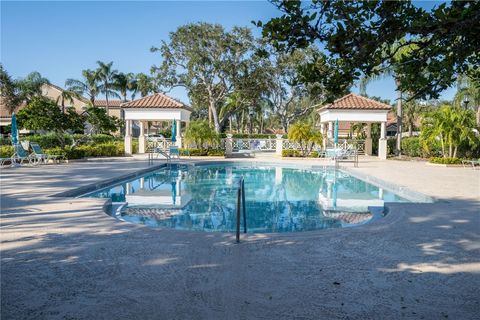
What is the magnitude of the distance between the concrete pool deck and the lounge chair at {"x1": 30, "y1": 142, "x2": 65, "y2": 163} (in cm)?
1237

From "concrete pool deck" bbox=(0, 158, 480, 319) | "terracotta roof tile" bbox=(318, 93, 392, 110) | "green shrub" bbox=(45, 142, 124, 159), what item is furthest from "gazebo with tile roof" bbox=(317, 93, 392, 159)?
"concrete pool deck" bbox=(0, 158, 480, 319)

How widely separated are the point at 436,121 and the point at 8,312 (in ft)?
70.4

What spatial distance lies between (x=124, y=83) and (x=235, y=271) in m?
49.5

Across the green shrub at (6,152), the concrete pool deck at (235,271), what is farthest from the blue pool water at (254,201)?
the green shrub at (6,152)

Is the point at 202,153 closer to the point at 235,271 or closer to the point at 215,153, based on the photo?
the point at 215,153

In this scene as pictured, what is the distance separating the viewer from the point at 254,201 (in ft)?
34.4

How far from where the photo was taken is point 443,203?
8.12 m

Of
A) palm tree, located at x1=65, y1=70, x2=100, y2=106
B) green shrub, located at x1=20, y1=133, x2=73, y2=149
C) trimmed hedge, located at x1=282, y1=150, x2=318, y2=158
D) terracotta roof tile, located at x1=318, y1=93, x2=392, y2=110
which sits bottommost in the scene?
trimmed hedge, located at x1=282, y1=150, x2=318, y2=158

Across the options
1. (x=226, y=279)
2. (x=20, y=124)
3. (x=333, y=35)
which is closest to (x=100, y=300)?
(x=226, y=279)

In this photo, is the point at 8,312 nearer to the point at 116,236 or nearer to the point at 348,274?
the point at 116,236

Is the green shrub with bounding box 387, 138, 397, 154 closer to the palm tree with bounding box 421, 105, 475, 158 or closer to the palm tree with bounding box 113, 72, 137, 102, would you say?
the palm tree with bounding box 421, 105, 475, 158

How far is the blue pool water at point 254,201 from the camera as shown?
25.9 ft

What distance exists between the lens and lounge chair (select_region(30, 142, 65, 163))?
1736cm

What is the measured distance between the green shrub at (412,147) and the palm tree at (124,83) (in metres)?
37.7
